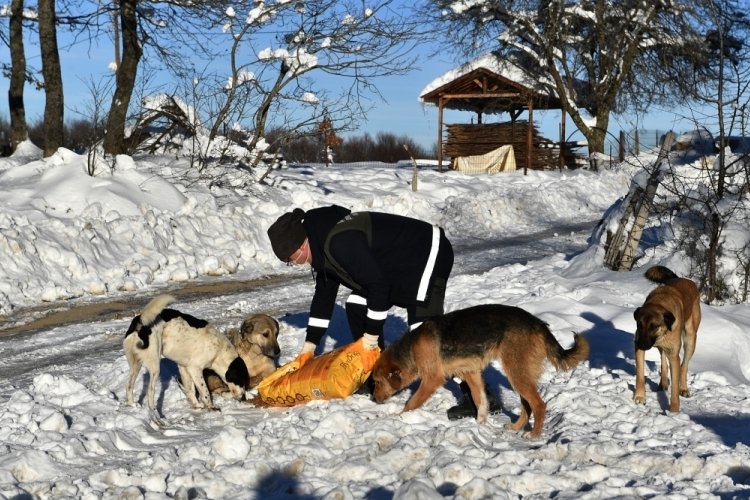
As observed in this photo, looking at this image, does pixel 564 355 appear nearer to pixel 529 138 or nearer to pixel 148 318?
pixel 148 318

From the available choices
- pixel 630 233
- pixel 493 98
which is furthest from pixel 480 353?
pixel 493 98

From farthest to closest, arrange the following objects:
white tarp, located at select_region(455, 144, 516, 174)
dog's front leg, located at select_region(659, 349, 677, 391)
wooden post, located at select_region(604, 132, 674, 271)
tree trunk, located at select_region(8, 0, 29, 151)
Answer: white tarp, located at select_region(455, 144, 516, 174) → tree trunk, located at select_region(8, 0, 29, 151) → wooden post, located at select_region(604, 132, 674, 271) → dog's front leg, located at select_region(659, 349, 677, 391)

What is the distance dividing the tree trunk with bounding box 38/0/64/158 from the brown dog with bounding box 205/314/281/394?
12.6 meters

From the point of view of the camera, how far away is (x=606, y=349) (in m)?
8.18

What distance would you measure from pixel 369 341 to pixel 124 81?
14.2 m

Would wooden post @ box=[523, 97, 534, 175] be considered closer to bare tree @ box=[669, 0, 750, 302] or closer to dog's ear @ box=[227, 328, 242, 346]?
bare tree @ box=[669, 0, 750, 302]

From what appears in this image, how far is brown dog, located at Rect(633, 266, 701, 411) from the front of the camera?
20.9ft

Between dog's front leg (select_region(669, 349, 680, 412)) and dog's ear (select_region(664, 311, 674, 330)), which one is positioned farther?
dog's ear (select_region(664, 311, 674, 330))

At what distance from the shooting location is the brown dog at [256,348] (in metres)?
6.95

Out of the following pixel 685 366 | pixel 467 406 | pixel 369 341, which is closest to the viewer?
pixel 467 406

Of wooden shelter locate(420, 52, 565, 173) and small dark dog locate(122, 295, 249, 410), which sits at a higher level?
wooden shelter locate(420, 52, 565, 173)

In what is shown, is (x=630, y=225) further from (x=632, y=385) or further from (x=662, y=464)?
(x=662, y=464)

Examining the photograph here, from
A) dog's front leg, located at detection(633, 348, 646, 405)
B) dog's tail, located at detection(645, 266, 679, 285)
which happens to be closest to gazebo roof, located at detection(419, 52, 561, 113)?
dog's tail, located at detection(645, 266, 679, 285)

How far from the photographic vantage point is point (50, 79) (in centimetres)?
1809
